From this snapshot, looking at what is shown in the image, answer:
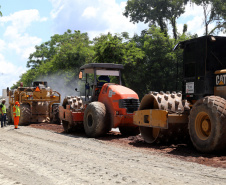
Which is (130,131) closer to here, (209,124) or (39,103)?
(209,124)

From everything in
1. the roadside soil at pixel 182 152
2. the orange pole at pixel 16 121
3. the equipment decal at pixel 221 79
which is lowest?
the roadside soil at pixel 182 152

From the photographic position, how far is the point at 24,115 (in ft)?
67.9

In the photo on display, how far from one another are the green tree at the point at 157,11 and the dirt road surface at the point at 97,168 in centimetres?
3298

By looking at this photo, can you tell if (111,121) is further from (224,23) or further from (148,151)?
(224,23)

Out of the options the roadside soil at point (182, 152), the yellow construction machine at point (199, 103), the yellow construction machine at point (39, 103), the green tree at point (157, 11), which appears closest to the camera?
the roadside soil at point (182, 152)

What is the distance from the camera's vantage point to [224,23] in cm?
3756

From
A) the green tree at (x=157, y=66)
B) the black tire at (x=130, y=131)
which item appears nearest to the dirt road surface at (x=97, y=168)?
the black tire at (x=130, y=131)

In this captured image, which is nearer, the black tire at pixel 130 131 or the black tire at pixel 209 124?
the black tire at pixel 209 124

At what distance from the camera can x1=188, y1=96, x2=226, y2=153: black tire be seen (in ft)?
26.9

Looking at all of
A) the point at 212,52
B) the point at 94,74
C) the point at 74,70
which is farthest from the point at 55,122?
the point at 74,70

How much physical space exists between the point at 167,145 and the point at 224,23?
99.0 feet

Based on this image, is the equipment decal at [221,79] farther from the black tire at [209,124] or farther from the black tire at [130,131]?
the black tire at [130,131]

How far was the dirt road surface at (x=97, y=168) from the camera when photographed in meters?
6.23

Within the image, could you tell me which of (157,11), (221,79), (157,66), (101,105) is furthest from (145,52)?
(221,79)
